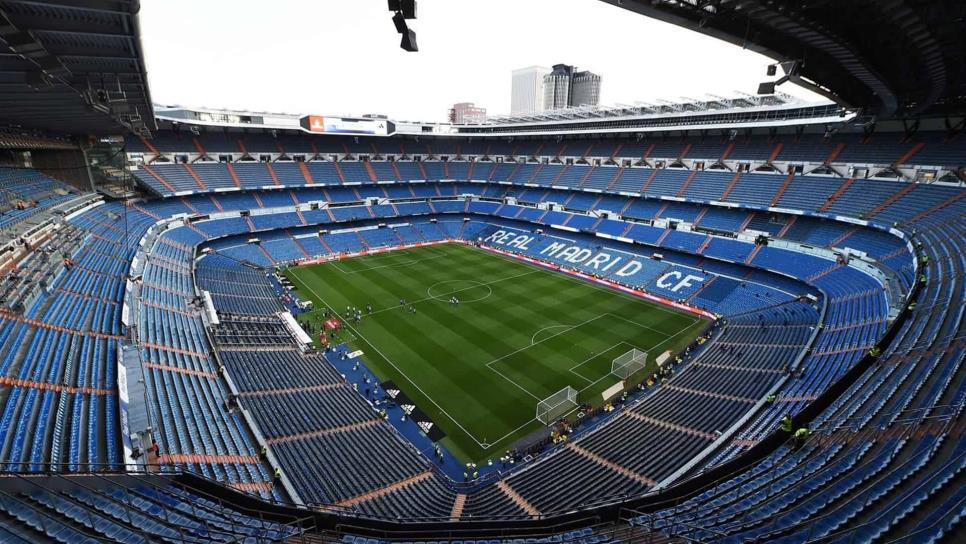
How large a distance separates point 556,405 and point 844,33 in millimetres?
17356

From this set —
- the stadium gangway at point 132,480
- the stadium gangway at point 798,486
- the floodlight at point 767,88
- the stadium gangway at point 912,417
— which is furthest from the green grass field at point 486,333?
the floodlight at point 767,88

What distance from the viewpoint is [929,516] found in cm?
636

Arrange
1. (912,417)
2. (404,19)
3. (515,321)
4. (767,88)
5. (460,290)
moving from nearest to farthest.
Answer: (404,19) → (912,417) → (767,88) → (515,321) → (460,290)

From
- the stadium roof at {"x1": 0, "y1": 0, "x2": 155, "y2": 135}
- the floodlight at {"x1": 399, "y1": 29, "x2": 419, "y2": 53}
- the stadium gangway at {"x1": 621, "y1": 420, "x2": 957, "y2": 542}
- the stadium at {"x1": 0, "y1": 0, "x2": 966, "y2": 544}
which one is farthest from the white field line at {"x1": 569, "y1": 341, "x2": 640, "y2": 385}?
the stadium roof at {"x1": 0, "y1": 0, "x2": 155, "y2": 135}


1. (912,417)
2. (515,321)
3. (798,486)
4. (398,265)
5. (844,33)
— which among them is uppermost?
(844,33)

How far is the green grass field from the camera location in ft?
71.2

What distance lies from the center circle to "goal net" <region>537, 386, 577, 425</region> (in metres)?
A: 13.8

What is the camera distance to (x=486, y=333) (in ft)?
95.6

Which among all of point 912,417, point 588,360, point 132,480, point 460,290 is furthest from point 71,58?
point 460,290

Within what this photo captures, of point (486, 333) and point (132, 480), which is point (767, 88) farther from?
point (486, 333)

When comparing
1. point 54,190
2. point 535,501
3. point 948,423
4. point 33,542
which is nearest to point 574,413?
point 535,501

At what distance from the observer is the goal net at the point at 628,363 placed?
24250 mm

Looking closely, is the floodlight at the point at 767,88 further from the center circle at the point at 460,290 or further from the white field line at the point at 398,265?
the white field line at the point at 398,265

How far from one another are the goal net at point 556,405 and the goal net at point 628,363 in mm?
3438
